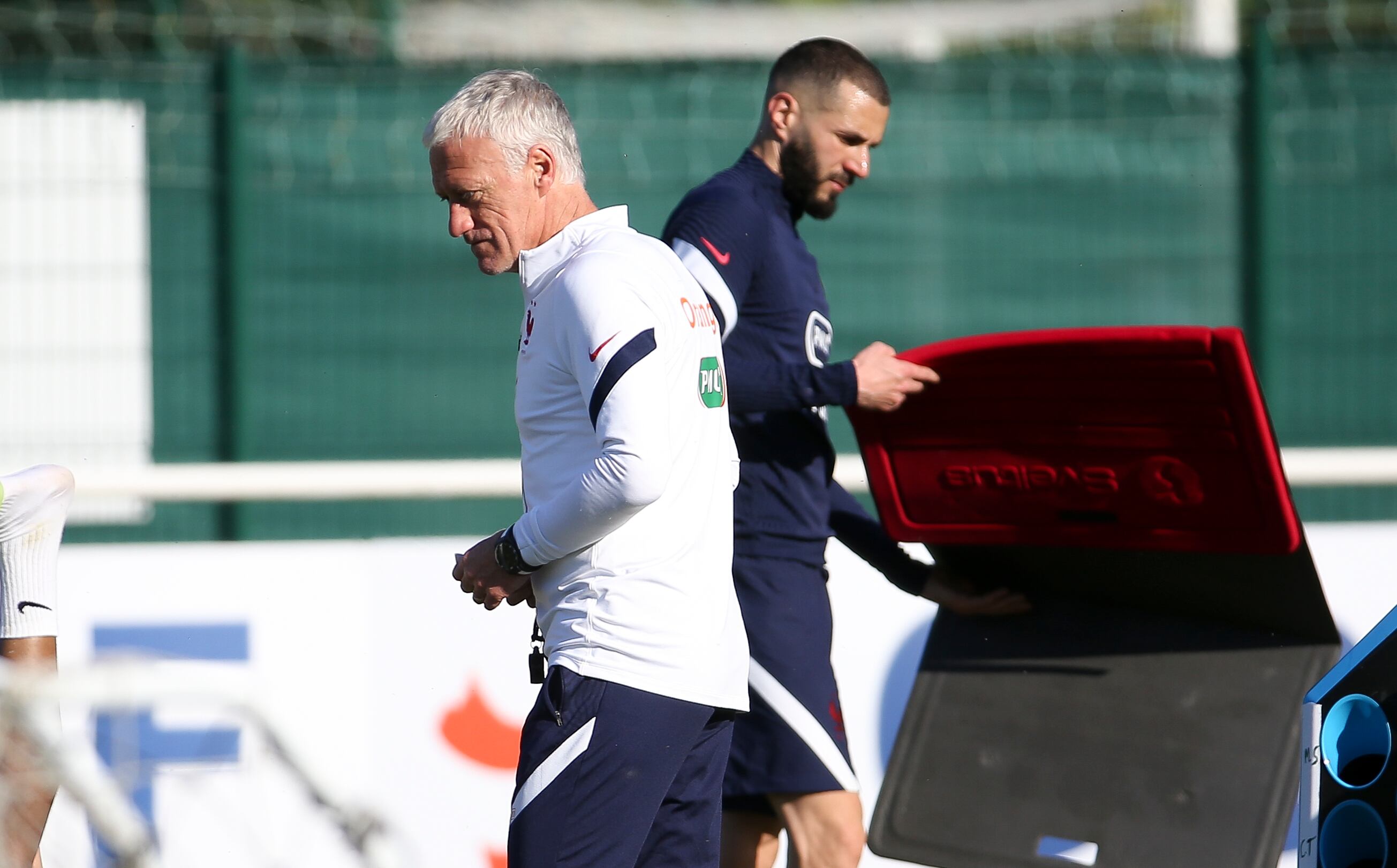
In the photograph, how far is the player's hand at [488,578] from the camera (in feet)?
9.02

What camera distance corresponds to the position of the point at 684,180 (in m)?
6.66

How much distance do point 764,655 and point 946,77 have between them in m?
3.79

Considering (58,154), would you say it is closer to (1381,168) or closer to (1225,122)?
(1225,122)

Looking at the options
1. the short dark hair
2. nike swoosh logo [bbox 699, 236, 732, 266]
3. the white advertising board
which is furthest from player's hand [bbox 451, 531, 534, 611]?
the white advertising board

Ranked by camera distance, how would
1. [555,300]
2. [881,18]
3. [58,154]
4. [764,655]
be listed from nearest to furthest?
1. [555,300]
2. [764,655]
3. [58,154]
4. [881,18]

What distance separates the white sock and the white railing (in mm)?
1462

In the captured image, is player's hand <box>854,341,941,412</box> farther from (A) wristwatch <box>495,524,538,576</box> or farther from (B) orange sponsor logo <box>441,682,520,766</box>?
(B) orange sponsor logo <box>441,682,520,766</box>

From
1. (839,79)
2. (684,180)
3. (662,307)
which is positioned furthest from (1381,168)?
(662,307)

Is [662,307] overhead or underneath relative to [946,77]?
underneath

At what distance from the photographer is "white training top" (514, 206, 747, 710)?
257cm

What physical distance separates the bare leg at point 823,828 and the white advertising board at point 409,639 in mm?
1045

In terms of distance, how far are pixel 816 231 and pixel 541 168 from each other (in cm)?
405

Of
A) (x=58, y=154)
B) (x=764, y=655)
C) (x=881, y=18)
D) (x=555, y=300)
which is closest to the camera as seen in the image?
(x=555, y=300)

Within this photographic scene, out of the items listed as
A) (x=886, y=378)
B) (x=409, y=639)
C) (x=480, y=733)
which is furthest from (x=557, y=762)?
(x=409, y=639)
